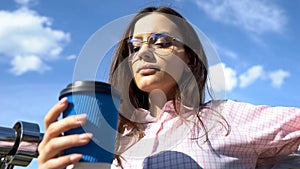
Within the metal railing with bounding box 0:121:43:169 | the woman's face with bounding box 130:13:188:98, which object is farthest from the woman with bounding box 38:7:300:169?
the metal railing with bounding box 0:121:43:169

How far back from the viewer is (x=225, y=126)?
1314 millimetres

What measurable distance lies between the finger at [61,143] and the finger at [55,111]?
41 mm

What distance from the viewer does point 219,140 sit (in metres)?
1.28

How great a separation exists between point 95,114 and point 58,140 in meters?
0.08

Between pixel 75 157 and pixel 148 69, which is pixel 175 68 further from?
pixel 75 157

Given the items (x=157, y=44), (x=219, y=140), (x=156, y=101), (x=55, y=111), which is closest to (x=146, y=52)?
(x=157, y=44)

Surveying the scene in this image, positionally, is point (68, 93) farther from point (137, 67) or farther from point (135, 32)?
point (135, 32)

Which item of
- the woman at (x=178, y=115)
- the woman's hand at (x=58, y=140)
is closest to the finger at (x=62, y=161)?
the woman's hand at (x=58, y=140)

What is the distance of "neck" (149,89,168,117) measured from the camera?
55.3 inches

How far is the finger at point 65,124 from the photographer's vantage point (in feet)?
2.42

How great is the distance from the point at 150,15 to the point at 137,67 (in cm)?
22

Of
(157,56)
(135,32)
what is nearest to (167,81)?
(157,56)

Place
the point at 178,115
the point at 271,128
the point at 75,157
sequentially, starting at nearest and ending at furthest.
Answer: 1. the point at 75,157
2. the point at 271,128
3. the point at 178,115

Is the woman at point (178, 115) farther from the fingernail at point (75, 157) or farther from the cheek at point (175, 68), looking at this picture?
the fingernail at point (75, 157)
